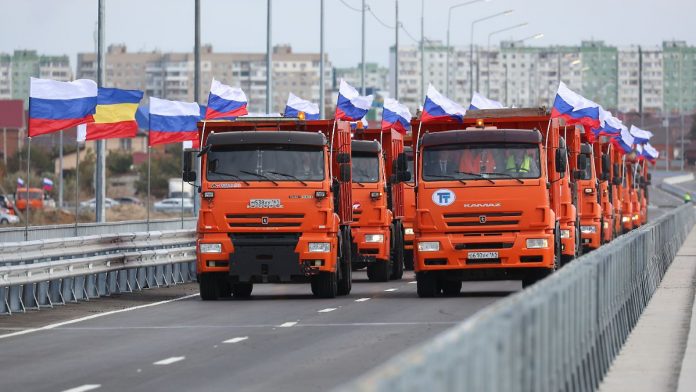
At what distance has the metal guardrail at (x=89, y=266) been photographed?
2516 centimetres

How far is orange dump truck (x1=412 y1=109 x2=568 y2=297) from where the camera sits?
89.1ft

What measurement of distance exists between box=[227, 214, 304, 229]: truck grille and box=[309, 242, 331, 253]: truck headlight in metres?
0.36

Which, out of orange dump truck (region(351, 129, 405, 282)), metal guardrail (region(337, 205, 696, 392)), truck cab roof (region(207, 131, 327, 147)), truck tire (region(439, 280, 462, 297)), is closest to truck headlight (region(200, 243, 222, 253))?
truck cab roof (region(207, 131, 327, 147))

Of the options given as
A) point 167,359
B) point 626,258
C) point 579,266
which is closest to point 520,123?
point 626,258

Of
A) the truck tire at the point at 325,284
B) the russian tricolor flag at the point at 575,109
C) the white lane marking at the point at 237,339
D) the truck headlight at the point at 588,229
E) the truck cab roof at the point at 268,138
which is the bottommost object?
the white lane marking at the point at 237,339

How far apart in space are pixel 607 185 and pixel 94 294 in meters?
24.2

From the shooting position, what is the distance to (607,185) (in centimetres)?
5028

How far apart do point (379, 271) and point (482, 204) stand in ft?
25.5

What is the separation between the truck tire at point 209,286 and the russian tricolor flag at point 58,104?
257 inches

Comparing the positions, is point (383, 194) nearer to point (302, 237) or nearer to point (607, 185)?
point (302, 237)

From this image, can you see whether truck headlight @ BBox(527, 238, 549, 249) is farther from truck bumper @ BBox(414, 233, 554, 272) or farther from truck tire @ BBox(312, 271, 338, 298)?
truck tire @ BBox(312, 271, 338, 298)

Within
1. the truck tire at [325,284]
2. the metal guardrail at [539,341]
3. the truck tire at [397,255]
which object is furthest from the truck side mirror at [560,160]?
the truck tire at [397,255]

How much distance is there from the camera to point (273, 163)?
27.2 meters

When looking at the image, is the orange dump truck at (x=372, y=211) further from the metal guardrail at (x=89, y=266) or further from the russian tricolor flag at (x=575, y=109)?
→ the russian tricolor flag at (x=575, y=109)
